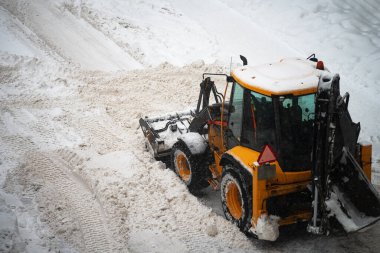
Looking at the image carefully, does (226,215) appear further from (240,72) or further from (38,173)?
(38,173)

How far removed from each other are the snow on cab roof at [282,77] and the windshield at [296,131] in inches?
5.2

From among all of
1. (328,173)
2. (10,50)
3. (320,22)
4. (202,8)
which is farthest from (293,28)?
(328,173)

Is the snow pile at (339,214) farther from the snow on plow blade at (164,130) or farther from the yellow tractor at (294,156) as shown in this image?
the snow on plow blade at (164,130)

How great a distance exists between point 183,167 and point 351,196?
290 cm

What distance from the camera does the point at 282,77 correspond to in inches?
194

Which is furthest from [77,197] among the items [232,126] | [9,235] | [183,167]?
[232,126]

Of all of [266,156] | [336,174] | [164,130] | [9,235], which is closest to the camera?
[266,156]

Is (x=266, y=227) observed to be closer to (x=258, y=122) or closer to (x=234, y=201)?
(x=234, y=201)

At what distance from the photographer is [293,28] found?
14.1 m

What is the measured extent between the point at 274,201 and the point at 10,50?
9588mm

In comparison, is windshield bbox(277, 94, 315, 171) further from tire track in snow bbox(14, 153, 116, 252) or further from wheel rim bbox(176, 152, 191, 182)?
tire track in snow bbox(14, 153, 116, 252)

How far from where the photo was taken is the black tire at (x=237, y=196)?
4.97 metres

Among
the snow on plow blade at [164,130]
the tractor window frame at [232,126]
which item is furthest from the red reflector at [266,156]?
the snow on plow blade at [164,130]

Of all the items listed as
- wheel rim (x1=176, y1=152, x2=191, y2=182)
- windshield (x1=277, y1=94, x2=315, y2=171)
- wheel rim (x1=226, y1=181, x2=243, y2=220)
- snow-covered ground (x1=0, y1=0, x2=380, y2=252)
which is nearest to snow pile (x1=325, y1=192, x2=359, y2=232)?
windshield (x1=277, y1=94, x2=315, y2=171)
